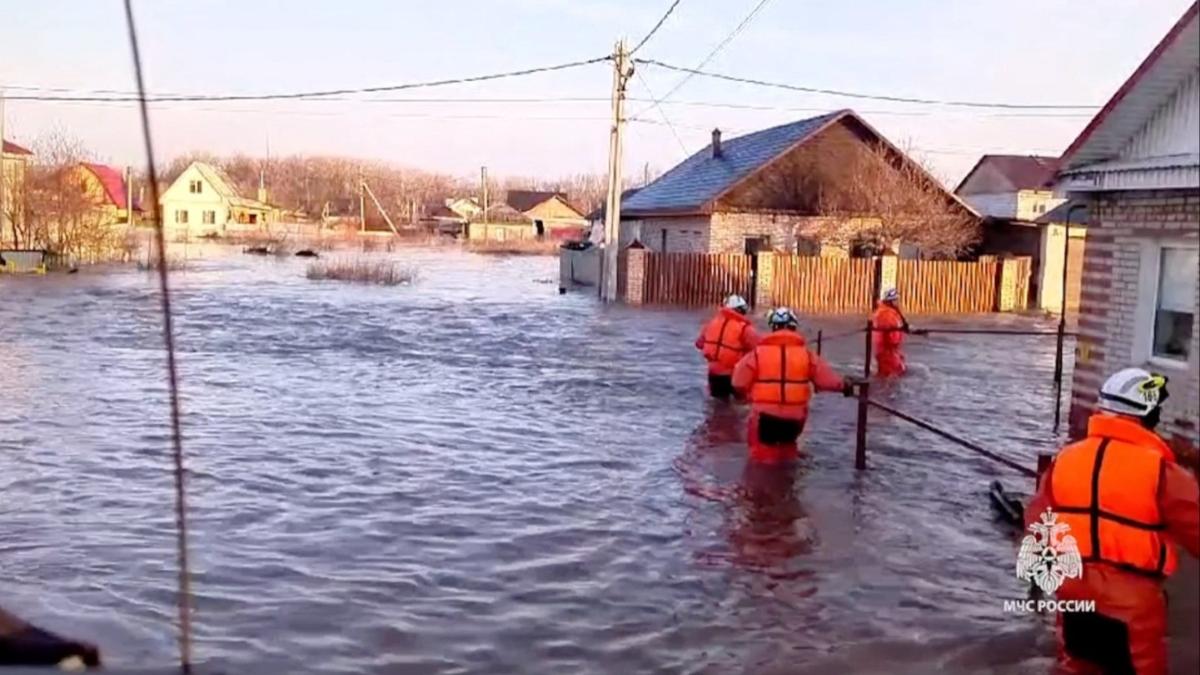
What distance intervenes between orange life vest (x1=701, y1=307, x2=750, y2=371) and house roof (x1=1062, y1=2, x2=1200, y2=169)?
32.7 feet

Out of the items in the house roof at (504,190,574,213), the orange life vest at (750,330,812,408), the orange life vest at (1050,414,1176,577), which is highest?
the house roof at (504,190,574,213)

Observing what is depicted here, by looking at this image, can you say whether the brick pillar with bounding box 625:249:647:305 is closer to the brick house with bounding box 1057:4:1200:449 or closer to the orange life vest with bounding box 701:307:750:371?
the orange life vest with bounding box 701:307:750:371

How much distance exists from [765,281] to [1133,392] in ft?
85.1

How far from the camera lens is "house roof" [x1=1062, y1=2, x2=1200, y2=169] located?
1.79 m

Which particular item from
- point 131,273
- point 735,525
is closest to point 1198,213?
point 735,525

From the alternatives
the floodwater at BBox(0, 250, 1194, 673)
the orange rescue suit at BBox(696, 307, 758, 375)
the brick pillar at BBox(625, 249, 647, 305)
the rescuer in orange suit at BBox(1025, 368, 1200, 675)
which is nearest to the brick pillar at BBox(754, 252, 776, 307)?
the brick pillar at BBox(625, 249, 647, 305)

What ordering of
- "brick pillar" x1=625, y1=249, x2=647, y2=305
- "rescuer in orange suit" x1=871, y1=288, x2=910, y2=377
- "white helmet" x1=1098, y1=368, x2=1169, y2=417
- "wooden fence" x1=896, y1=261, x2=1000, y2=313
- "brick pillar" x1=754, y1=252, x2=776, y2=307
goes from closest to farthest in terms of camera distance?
"white helmet" x1=1098, y1=368, x2=1169, y2=417
"rescuer in orange suit" x1=871, y1=288, x2=910, y2=377
"wooden fence" x1=896, y1=261, x2=1000, y2=313
"brick pillar" x1=754, y1=252, x2=776, y2=307
"brick pillar" x1=625, y1=249, x2=647, y2=305

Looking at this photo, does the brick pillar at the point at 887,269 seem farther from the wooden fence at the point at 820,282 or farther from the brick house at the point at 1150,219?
the brick house at the point at 1150,219

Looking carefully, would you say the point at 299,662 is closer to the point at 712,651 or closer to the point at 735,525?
the point at 712,651

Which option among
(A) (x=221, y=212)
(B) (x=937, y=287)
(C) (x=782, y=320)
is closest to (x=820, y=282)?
(B) (x=937, y=287)

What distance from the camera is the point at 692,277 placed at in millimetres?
28609

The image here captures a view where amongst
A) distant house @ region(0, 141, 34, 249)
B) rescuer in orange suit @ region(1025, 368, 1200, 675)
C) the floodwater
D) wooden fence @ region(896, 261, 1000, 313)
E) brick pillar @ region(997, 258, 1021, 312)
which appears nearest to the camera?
rescuer in orange suit @ region(1025, 368, 1200, 675)

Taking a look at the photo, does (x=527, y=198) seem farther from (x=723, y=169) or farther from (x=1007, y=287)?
(x=1007, y=287)

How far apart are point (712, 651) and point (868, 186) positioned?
2574cm
